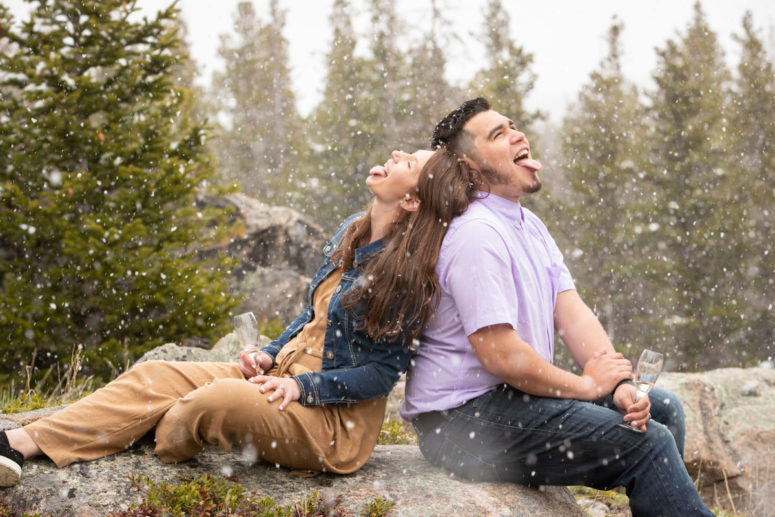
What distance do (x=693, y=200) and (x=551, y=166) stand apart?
66.6 feet

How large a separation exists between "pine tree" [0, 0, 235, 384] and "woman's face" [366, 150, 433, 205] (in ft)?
17.6

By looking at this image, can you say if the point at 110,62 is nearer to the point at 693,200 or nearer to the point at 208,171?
the point at 208,171

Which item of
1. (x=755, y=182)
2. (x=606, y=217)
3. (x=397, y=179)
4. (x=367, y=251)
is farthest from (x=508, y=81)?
(x=367, y=251)

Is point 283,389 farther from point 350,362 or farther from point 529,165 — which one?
point 529,165

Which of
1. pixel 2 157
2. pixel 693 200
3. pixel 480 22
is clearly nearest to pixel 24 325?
pixel 2 157

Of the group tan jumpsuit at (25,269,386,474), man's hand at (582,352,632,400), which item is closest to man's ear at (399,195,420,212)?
tan jumpsuit at (25,269,386,474)

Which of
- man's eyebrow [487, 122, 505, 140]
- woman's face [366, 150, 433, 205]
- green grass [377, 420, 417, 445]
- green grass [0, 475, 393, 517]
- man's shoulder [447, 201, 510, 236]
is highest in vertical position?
man's eyebrow [487, 122, 505, 140]

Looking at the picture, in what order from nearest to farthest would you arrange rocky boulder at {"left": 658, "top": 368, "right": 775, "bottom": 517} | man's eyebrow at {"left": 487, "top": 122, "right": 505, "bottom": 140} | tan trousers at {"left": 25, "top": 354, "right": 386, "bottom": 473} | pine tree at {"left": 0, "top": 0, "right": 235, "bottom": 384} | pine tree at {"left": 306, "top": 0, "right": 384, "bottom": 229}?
tan trousers at {"left": 25, "top": 354, "right": 386, "bottom": 473} < man's eyebrow at {"left": 487, "top": 122, "right": 505, "bottom": 140} < rocky boulder at {"left": 658, "top": 368, "right": 775, "bottom": 517} < pine tree at {"left": 0, "top": 0, "right": 235, "bottom": 384} < pine tree at {"left": 306, "top": 0, "right": 384, "bottom": 229}

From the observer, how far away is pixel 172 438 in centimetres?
294

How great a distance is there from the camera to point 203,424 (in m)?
2.88

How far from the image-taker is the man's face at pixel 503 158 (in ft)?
10.8

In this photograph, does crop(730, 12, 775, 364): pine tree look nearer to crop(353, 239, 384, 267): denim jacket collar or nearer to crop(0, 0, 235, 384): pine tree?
crop(0, 0, 235, 384): pine tree

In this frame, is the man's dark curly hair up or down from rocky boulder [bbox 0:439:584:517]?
up

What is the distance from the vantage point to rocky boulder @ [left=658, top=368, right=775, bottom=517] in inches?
263
